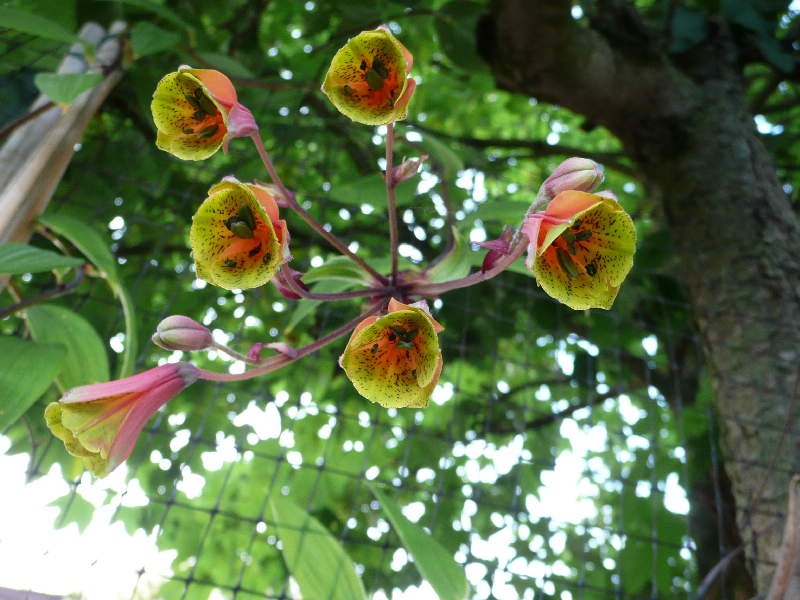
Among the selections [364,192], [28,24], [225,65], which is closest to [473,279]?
[364,192]

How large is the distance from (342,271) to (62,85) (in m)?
0.43

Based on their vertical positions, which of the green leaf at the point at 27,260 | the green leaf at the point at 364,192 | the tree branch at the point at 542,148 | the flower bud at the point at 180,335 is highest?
the flower bud at the point at 180,335

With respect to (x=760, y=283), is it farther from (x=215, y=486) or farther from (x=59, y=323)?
(x=215, y=486)

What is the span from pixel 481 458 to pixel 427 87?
43.3 inches

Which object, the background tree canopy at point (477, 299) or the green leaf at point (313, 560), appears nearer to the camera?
the green leaf at point (313, 560)

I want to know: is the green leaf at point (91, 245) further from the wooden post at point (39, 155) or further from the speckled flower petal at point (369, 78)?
the speckled flower petal at point (369, 78)

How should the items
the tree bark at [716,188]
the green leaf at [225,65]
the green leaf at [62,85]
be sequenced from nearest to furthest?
1. the green leaf at [62,85]
2. the tree bark at [716,188]
3. the green leaf at [225,65]

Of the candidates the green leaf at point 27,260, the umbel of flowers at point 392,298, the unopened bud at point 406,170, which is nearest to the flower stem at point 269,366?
the umbel of flowers at point 392,298

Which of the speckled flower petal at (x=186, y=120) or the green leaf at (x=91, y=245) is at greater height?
the speckled flower petal at (x=186, y=120)

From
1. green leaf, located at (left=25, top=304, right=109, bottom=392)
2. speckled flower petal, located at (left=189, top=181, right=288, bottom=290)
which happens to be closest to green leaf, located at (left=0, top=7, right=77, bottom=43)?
green leaf, located at (left=25, top=304, right=109, bottom=392)

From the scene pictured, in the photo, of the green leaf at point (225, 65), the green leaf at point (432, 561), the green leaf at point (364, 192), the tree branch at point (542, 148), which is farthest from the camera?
the tree branch at point (542, 148)

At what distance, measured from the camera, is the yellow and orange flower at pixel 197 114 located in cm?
56

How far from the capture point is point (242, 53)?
1736mm

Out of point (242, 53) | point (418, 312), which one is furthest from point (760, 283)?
point (242, 53)
